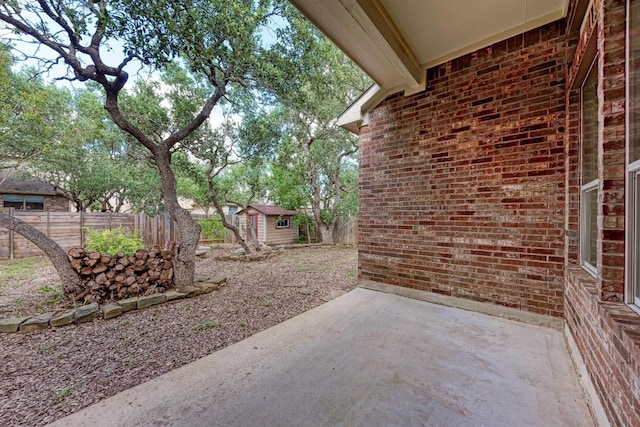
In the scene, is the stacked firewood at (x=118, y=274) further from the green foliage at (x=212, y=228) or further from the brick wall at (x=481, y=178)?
the green foliage at (x=212, y=228)

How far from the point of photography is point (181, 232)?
15.2 ft

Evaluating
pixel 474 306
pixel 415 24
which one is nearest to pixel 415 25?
pixel 415 24

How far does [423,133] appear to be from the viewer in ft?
12.0

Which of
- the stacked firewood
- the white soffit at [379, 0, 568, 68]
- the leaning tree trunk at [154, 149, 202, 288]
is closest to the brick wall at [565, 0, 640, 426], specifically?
the white soffit at [379, 0, 568, 68]

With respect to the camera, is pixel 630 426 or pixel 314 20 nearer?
pixel 630 426

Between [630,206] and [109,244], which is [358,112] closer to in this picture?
[630,206]

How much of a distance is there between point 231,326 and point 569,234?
3.79 meters

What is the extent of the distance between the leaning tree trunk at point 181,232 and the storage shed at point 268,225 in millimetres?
6798

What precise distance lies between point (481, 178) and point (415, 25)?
1.97 m

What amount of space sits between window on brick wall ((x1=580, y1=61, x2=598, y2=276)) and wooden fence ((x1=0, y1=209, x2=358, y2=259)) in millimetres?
8638

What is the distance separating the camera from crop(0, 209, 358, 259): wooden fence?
7.35 m

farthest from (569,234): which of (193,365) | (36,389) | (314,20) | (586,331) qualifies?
(36,389)

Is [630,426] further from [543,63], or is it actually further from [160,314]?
[160,314]

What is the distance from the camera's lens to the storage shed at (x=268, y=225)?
11.9m
